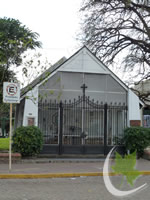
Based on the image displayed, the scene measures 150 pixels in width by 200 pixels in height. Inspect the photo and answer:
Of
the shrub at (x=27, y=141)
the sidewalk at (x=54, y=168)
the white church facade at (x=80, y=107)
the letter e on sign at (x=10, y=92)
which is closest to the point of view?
the sidewalk at (x=54, y=168)

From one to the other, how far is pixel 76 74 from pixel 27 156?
16.3 ft

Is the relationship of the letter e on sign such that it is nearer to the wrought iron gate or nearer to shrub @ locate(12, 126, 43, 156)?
shrub @ locate(12, 126, 43, 156)

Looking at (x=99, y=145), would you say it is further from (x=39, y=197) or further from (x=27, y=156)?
(x=39, y=197)

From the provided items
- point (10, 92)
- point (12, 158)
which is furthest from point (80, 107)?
point (10, 92)

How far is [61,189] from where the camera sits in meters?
7.74

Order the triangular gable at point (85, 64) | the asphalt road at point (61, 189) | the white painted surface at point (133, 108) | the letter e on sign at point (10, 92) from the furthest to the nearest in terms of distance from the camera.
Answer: the triangular gable at point (85, 64), the white painted surface at point (133, 108), the letter e on sign at point (10, 92), the asphalt road at point (61, 189)

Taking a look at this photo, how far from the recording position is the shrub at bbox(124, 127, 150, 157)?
1366cm

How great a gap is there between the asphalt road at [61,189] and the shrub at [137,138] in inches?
162

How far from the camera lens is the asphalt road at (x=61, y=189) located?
674 cm

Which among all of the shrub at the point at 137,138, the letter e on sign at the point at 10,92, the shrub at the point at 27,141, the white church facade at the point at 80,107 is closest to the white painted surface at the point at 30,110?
the white church facade at the point at 80,107

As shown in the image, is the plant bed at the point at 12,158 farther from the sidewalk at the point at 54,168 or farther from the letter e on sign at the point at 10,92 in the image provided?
the letter e on sign at the point at 10,92

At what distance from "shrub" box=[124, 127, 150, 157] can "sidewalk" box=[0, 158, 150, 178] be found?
0.71 metres

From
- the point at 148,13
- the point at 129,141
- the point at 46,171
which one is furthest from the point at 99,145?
the point at 148,13

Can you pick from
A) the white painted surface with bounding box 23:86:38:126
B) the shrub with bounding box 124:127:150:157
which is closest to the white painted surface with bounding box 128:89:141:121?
the shrub with bounding box 124:127:150:157
